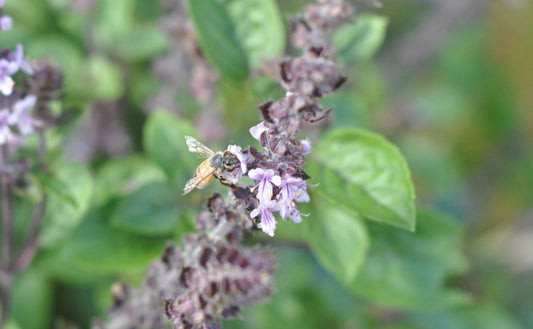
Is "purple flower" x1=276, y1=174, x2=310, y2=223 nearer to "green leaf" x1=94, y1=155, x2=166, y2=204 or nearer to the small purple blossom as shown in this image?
the small purple blossom

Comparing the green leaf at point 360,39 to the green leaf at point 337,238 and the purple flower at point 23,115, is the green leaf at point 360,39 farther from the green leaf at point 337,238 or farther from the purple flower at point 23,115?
the purple flower at point 23,115

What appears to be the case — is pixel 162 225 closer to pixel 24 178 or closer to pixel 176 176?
pixel 176 176

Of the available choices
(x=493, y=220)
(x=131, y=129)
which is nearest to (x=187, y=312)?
(x=131, y=129)

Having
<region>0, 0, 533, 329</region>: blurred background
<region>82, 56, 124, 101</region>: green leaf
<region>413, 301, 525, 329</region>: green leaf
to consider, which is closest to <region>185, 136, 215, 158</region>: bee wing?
<region>0, 0, 533, 329</region>: blurred background

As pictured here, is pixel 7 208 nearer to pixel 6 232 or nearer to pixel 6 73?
pixel 6 232

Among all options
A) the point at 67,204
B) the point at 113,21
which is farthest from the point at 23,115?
the point at 113,21

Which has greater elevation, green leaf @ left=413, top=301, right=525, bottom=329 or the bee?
green leaf @ left=413, top=301, right=525, bottom=329
